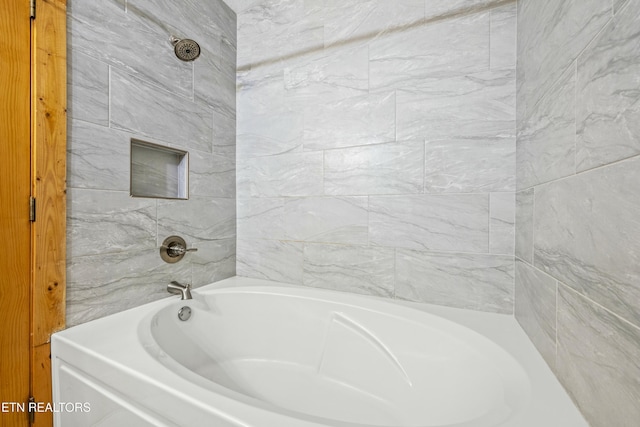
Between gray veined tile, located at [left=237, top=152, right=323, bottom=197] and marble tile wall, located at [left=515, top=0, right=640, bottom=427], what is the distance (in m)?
0.96

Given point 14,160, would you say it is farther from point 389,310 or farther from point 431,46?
point 431,46

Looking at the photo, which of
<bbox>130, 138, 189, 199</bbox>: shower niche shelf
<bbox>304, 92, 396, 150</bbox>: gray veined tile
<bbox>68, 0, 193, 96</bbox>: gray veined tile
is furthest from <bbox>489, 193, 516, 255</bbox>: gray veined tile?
<bbox>68, 0, 193, 96</bbox>: gray veined tile

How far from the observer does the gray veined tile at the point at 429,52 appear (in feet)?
3.72

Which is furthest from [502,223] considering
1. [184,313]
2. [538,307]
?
[184,313]

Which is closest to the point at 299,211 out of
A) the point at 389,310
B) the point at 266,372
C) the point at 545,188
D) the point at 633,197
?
the point at 389,310

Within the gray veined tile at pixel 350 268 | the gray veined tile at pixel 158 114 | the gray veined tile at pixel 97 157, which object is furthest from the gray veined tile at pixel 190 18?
the gray veined tile at pixel 350 268

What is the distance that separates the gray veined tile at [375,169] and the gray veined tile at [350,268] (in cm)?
31

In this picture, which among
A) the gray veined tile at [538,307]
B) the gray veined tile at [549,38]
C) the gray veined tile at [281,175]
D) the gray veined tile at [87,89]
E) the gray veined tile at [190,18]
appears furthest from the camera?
the gray veined tile at [281,175]

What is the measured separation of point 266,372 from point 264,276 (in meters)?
0.53

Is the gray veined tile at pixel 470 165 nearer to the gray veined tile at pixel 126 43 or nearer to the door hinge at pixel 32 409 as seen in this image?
the gray veined tile at pixel 126 43

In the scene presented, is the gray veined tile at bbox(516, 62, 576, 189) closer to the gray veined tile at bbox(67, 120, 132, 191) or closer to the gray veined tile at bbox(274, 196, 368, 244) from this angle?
the gray veined tile at bbox(274, 196, 368, 244)

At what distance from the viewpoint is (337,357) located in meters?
1.19

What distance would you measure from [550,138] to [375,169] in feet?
2.23

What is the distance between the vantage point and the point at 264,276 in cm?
165
